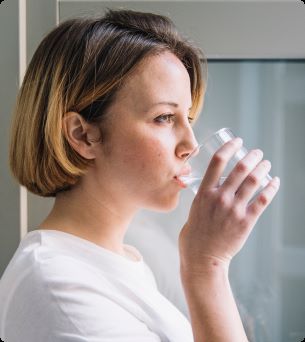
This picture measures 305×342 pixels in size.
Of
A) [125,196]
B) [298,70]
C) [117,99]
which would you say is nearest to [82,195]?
[125,196]

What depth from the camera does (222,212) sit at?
0.87 meters

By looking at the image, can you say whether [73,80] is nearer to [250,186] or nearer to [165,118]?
[165,118]

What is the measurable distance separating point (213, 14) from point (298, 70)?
0.25m

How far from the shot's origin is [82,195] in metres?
0.99

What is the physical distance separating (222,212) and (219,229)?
3cm

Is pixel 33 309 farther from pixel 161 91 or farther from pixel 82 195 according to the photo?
pixel 161 91

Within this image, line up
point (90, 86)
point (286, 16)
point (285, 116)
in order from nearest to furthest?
point (90, 86) → point (286, 16) → point (285, 116)

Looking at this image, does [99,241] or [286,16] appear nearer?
[99,241]

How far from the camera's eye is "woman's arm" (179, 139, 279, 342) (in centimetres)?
86

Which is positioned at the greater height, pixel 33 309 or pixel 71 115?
pixel 71 115

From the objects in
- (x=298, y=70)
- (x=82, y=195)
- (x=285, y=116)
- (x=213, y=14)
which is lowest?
(x=82, y=195)

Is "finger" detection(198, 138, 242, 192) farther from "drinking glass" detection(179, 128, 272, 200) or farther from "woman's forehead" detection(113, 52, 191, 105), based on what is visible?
"woman's forehead" detection(113, 52, 191, 105)

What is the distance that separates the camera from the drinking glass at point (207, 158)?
3.00 feet

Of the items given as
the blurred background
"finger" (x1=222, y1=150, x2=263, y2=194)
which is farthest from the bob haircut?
"finger" (x1=222, y1=150, x2=263, y2=194)
